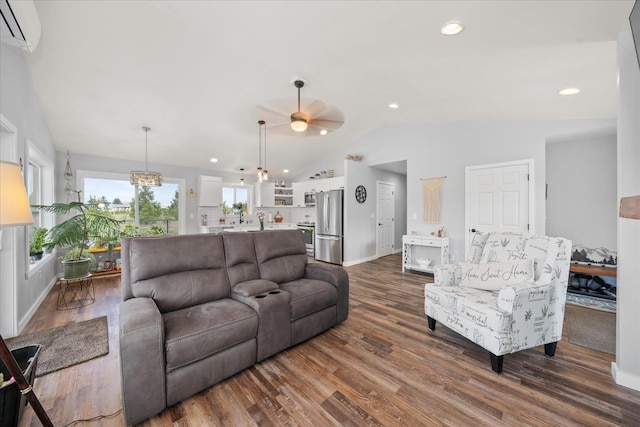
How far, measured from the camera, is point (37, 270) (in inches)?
132

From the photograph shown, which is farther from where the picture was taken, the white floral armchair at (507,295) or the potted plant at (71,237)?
the potted plant at (71,237)

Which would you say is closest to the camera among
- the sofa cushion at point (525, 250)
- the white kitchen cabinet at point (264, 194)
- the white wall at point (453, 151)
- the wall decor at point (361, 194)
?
the sofa cushion at point (525, 250)

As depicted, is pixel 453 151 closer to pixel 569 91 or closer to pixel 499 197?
pixel 499 197

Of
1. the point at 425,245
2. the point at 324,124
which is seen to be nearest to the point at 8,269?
the point at 324,124

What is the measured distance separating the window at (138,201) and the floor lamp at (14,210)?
4.78 metres

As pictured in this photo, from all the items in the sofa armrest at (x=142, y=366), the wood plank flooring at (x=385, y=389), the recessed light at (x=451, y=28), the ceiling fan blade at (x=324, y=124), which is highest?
the recessed light at (x=451, y=28)

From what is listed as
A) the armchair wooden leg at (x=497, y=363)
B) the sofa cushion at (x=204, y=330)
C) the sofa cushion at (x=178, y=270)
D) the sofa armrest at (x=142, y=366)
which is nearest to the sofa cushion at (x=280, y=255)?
the sofa cushion at (x=178, y=270)

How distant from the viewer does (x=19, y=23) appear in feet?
5.77

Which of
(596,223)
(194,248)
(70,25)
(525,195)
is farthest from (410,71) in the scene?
(596,223)

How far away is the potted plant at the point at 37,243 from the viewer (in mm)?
3398

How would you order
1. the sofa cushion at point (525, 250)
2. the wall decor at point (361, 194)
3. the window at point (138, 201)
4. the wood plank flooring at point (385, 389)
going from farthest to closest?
the wall decor at point (361, 194) → the window at point (138, 201) → the sofa cushion at point (525, 250) → the wood plank flooring at point (385, 389)

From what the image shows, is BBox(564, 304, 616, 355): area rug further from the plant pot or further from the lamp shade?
the plant pot

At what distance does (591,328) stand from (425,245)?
8.23 ft

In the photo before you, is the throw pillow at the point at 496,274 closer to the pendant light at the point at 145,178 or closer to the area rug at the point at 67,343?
the area rug at the point at 67,343
